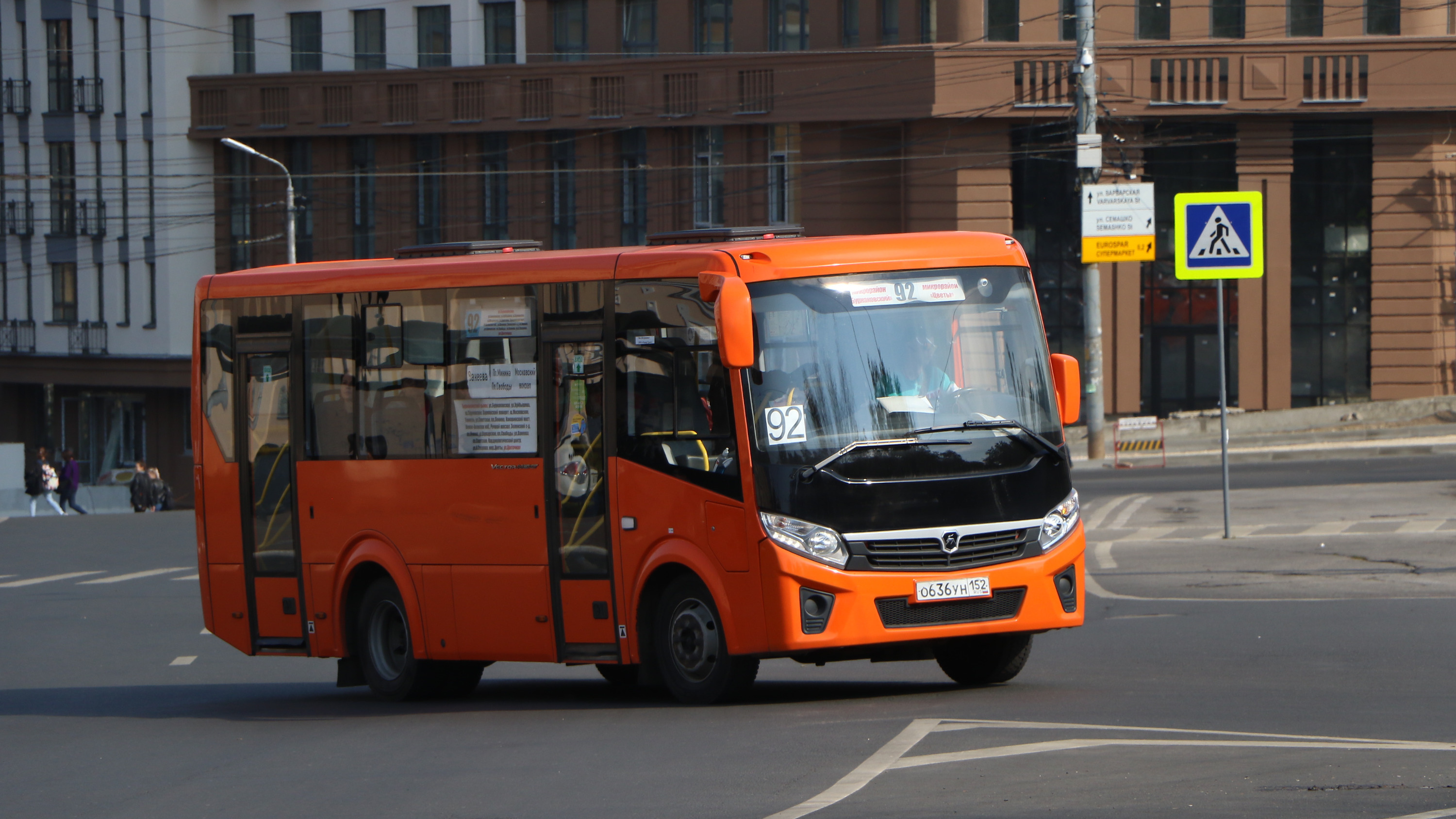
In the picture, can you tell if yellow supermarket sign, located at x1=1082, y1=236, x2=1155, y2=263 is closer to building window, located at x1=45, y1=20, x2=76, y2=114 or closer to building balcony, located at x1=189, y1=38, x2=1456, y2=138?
building balcony, located at x1=189, y1=38, x2=1456, y2=138

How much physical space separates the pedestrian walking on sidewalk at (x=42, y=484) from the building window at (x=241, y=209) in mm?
9110

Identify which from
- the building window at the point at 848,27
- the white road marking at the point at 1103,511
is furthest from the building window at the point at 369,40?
the white road marking at the point at 1103,511

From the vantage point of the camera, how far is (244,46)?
51469mm

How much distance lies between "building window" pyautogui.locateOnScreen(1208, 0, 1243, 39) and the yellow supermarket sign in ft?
45.9

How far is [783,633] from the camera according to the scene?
9188 millimetres

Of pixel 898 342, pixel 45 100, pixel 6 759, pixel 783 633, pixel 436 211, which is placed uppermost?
pixel 45 100

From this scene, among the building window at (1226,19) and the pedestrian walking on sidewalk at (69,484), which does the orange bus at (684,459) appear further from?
the pedestrian walking on sidewalk at (69,484)

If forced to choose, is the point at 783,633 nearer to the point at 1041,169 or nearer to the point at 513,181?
the point at 1041,169

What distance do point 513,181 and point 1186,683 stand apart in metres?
38.1

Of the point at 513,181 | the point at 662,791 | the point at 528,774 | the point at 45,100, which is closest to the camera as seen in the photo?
the point at 662,791

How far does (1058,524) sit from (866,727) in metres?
1.73

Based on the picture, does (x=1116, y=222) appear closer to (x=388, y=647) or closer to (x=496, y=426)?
(x=388, y=647)

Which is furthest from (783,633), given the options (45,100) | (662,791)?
(45,100)

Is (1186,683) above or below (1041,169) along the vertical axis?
below
